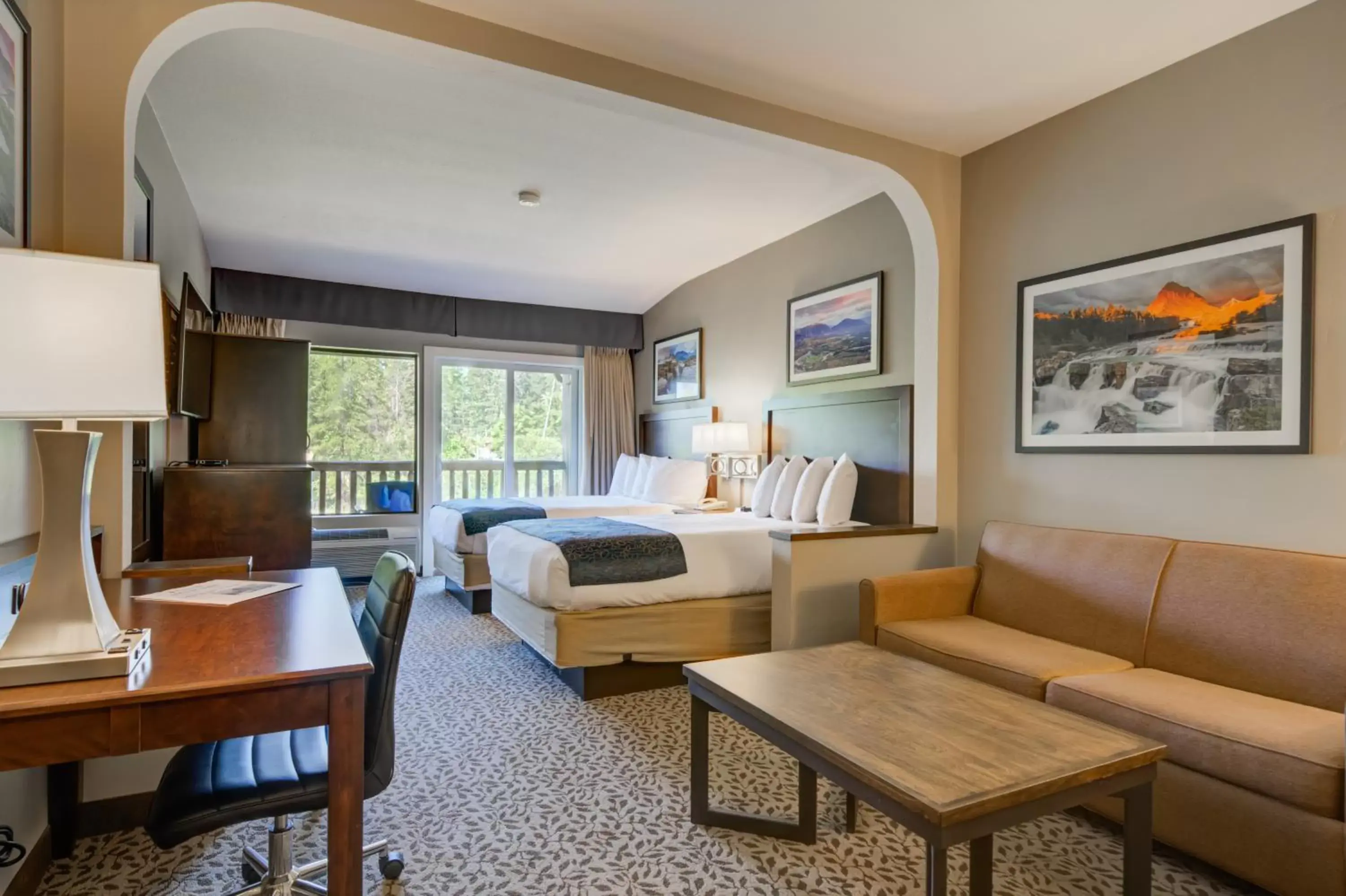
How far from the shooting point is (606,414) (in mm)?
6891

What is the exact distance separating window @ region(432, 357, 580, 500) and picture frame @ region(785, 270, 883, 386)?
3.00m

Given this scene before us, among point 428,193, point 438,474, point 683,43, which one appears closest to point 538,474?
point 438,474

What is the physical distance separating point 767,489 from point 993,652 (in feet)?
6.90

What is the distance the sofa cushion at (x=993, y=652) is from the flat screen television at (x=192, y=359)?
3547mm

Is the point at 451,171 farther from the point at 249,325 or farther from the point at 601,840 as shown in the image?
the point at 601,840

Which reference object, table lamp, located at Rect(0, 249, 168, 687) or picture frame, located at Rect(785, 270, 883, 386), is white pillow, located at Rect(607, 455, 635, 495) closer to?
picture frame, located at Rect(785, 270, 883, 386)

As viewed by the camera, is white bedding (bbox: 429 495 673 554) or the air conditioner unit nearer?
white bedding (bbox: 429 495 673 554)

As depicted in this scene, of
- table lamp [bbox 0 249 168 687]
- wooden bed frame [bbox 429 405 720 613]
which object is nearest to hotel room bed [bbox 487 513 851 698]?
wooden bed frame [bbox 429 405 720 613]

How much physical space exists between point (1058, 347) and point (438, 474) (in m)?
5.21

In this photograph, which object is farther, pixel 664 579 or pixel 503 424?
pixel 503 424

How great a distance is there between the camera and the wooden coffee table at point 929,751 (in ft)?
4.42

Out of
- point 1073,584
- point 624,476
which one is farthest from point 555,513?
point 1073,584

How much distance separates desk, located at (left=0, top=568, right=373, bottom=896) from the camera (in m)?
1.09

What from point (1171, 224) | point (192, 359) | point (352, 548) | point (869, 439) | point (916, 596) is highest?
point (1171, 224)
